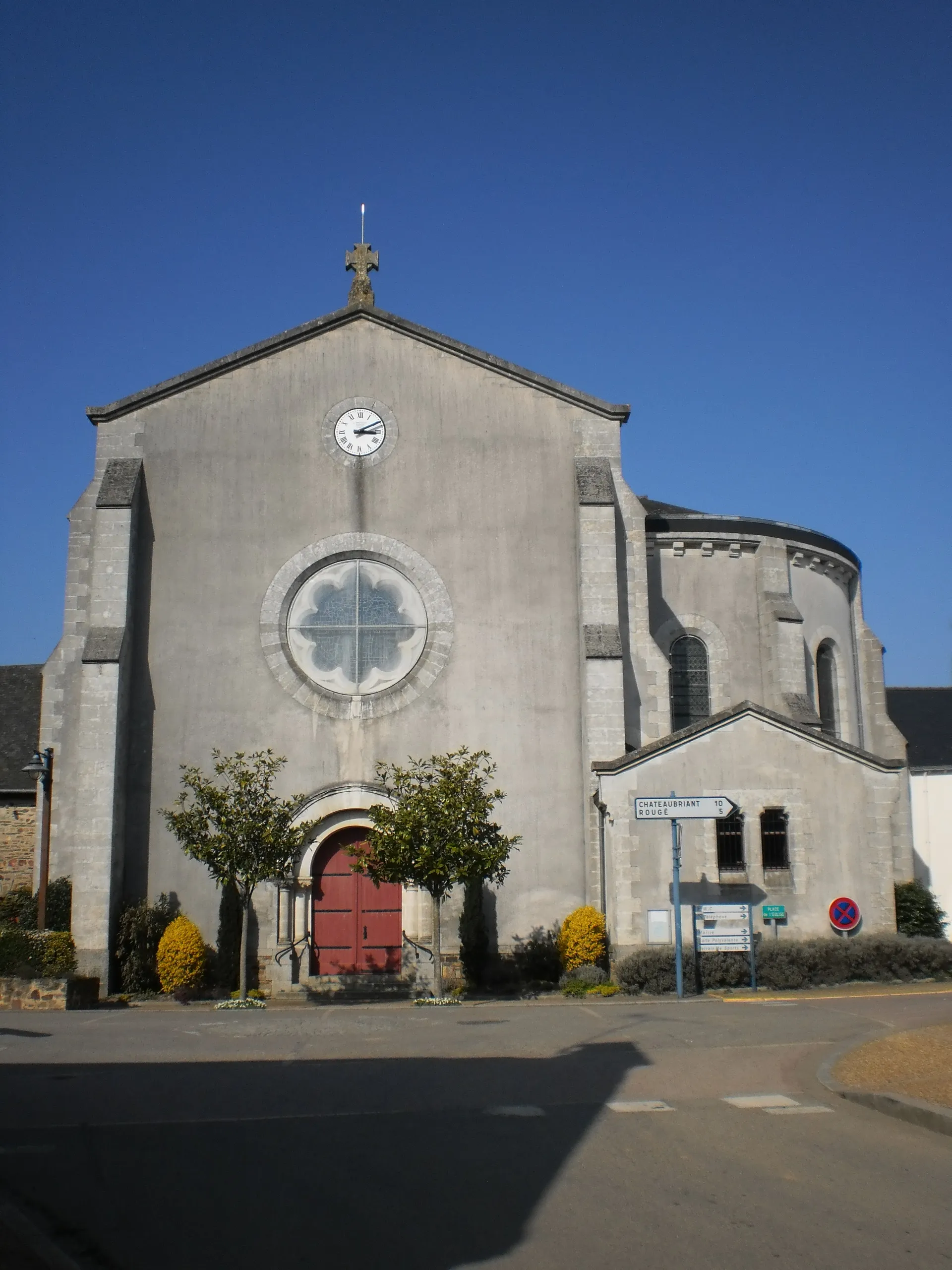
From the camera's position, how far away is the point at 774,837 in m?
19.5

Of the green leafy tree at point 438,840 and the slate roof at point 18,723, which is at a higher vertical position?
the slate roof at point 18,723

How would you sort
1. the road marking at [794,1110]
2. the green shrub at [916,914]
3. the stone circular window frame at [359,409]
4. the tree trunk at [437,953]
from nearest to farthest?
the road marking at [794,1110] → the tree trunk at [437,953] → the green shrub at [916,914] → the stone circular window frame at [359,409]

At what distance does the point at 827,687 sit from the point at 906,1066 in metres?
16.8

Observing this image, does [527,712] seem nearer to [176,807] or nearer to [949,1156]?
[176,807]

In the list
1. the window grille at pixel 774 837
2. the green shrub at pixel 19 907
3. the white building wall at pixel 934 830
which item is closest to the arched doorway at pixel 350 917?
the green shrub at pixel 19 907

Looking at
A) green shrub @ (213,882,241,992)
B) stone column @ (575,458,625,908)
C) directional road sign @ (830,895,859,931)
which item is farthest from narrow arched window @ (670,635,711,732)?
green shrub @ (213,882,241,992)

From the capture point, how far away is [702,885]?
1922 cm

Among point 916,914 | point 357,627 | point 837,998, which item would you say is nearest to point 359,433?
point 357,627

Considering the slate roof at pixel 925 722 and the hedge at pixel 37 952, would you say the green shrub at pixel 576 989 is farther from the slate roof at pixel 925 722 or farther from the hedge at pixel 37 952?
the slate roof at pixel 925 722

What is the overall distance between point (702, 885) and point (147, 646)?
1046cm

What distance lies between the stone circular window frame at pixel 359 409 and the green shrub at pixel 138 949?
28.7ft

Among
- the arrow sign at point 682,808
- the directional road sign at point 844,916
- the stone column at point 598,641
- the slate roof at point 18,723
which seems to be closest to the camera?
the arrow sign at point 682,808

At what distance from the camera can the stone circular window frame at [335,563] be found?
2144 centimetres

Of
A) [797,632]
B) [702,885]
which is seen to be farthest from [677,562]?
[702,885]
